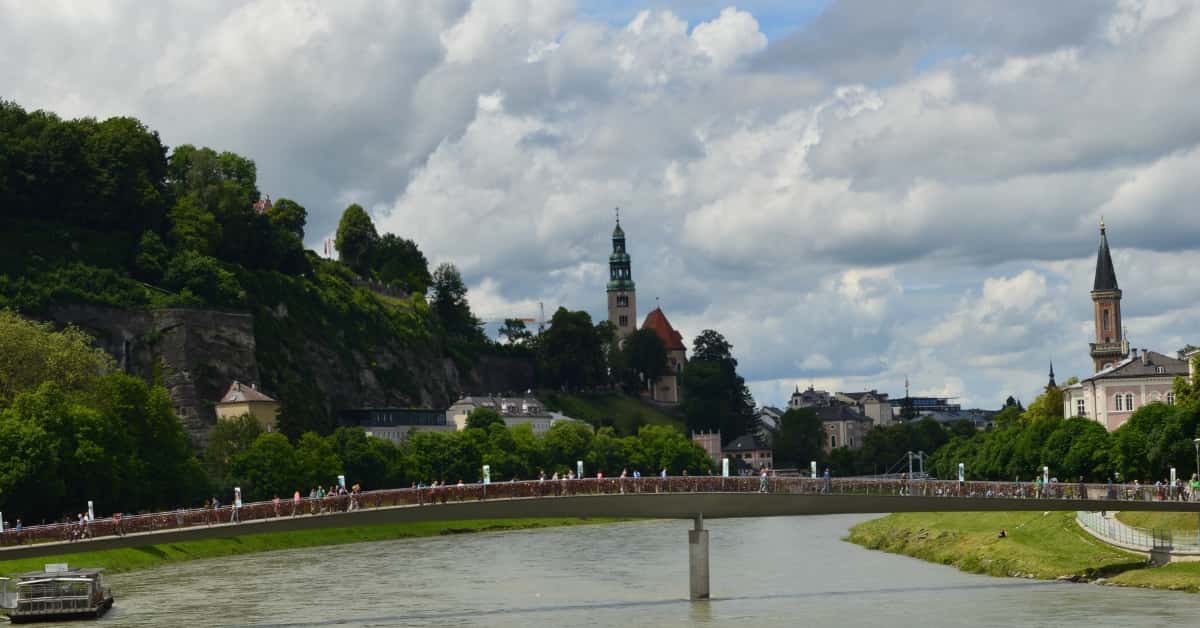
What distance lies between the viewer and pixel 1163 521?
87.9m

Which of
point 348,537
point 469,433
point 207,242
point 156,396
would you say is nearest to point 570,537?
point 348,537

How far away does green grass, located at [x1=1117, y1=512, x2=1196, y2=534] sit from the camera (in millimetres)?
84375

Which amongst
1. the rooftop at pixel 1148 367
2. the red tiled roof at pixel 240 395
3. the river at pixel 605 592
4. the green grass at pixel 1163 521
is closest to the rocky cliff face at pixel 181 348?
the red tiled roof at pixel 240 395

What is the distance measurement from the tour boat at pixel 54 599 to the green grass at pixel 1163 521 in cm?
4684

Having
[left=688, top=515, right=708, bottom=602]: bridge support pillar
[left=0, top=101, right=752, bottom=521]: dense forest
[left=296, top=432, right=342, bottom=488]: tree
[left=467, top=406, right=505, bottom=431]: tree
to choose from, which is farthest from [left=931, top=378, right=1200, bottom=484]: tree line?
[left=467, top=406, right=505, bottom=431]: tree

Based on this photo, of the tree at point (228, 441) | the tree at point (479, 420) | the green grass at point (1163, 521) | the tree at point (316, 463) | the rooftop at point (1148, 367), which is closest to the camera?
the green grass at point (1163, 521)

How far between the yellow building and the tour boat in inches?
3381

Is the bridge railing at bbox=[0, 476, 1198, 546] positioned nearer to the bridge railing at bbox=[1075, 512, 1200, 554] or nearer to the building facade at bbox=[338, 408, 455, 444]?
the bridge railing at bbox=[1075, 512, 1200, 554]

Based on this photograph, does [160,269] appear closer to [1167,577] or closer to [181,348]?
[181,348]

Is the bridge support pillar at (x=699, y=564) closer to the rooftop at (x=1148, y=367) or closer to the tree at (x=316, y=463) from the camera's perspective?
the tree at (x=316, y=463)

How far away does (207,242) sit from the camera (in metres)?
173

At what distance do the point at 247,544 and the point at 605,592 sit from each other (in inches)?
1495

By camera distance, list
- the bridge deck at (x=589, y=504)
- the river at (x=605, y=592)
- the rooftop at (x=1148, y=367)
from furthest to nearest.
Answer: the rooftop at (x=1148, y=367) < the bridge deck at (x=589, y=504) < the river at (x=605, y=592)

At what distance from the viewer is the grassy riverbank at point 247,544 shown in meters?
89.1
